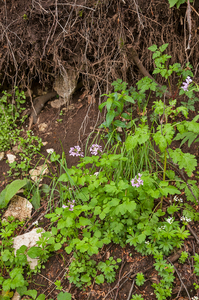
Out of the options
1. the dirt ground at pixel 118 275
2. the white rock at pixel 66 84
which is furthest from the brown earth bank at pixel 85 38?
the dirt ground at pixel 118 275

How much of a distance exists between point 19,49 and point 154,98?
1.98 metres

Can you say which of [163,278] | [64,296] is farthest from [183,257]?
[64,296]

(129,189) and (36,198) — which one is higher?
(129,189)

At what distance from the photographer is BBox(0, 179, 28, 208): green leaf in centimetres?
257

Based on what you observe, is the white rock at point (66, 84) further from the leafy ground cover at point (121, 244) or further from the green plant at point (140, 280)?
the green plant at point (140, 280)

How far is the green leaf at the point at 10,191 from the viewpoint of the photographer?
257cm

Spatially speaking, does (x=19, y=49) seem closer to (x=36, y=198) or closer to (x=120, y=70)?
(x=120, y=70)

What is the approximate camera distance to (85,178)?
2107 millimetres

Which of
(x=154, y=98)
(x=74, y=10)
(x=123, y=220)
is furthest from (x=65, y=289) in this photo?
(x=74, y=10)

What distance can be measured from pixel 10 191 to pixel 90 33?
219cm

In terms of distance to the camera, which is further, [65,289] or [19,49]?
[19,49]

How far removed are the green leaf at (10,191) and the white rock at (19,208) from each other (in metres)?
0.10

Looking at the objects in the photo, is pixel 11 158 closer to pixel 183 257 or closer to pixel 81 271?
pixel 81 271

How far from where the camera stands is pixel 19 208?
2.70 m
